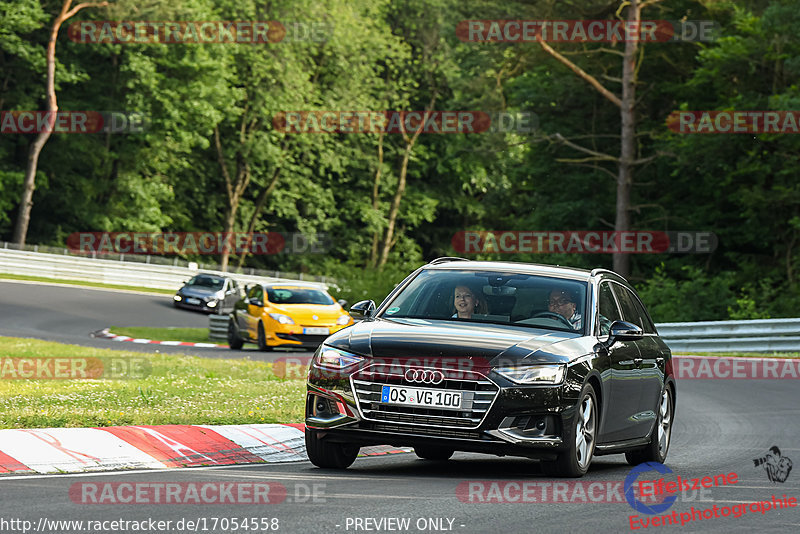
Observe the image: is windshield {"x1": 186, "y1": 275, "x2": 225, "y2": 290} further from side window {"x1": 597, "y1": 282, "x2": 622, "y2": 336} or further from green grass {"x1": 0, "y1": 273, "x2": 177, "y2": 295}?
side window {"x1": 597, "y1": 282, "x2": 622, "y2": 336}

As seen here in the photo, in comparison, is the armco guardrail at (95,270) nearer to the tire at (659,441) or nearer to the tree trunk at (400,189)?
the tree trunk at (400,189)

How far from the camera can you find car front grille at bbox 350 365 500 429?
913 centimetres

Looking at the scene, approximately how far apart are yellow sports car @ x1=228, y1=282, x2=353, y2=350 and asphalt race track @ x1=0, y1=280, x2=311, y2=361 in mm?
379

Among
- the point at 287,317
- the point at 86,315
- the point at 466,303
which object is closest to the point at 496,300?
the point at 466,303

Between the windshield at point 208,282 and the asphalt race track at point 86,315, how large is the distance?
1255mm

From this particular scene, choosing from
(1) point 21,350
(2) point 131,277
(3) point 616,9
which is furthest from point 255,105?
(1) point 21,350

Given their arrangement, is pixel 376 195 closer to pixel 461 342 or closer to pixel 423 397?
pixel 461 342

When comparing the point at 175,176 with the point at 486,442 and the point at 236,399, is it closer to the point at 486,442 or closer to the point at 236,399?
the point at 236,399

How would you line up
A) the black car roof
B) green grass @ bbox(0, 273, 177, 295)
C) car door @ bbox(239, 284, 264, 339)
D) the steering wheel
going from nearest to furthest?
the steering wheel → the black car roof → car door @ bbox(239, 284, 264, 339) → green grass @ bbox(0, 273, 177, 295)

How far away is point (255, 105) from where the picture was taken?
226ft

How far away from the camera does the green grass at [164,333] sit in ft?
117

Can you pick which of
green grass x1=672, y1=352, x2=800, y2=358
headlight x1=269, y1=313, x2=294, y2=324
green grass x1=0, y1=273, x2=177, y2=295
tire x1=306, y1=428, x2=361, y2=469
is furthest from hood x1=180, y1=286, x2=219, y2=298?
tire x1=306, y1=428, x2=361, y2=469

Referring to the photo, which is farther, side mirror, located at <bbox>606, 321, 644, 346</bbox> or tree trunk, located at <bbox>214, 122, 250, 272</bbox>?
tree trunk, located at <bbox>214, 122, 250, 272</bbox>

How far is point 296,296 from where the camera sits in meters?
30.1
